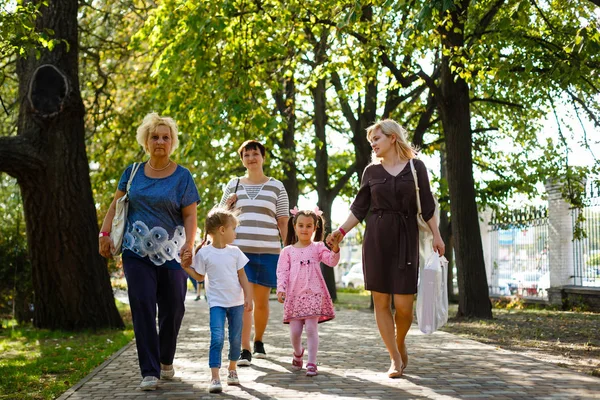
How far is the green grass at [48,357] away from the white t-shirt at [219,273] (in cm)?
146

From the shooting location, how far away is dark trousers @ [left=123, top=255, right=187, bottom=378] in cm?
679

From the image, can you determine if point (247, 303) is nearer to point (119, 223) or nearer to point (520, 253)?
point (119, 223)

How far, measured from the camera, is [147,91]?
20172 mm

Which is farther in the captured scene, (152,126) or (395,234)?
(395,234)

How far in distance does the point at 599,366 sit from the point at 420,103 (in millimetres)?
17517

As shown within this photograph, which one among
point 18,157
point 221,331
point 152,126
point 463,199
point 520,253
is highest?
point 18,157

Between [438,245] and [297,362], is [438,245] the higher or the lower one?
the higher one

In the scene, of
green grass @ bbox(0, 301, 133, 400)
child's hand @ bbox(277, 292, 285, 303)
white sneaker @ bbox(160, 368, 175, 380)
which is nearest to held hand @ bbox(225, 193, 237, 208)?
child's hand @ bbox(277, 292, 285, 303)

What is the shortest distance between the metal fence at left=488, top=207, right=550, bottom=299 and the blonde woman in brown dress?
16549 mm

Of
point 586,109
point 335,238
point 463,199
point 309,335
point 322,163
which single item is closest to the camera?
point 335,238

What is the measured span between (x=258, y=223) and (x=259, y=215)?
82mm

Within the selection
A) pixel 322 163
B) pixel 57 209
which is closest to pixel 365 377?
pixel 57 209

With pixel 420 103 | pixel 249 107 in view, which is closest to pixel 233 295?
pixel 249 107

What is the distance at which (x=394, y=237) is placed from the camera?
736cm
